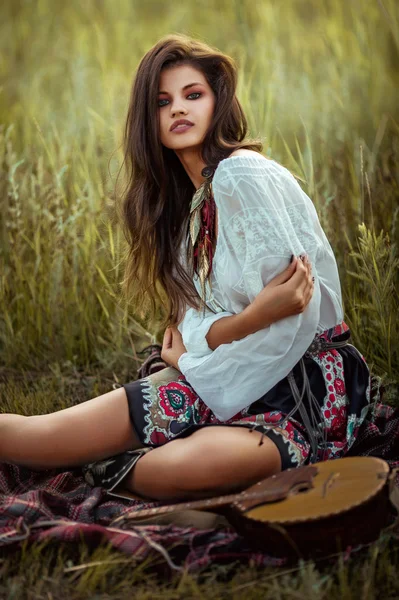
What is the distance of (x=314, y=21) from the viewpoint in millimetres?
4891

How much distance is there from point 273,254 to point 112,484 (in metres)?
0.79

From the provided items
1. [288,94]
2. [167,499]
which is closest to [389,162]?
[288,94]

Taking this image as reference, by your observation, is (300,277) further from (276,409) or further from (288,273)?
(276,409)

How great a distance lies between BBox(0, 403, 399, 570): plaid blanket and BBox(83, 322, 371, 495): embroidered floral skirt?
0.08m

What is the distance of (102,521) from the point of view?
7.04 feet

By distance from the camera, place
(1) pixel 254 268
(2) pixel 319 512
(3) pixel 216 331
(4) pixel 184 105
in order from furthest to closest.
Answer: (4) pixel 184 105, (3) pixel 216 331, (1) pixel 254 268, (2) pixel 319 512

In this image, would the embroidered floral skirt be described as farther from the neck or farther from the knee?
the neck

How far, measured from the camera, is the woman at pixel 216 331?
2.13 metres

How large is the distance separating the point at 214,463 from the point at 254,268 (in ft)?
1.73

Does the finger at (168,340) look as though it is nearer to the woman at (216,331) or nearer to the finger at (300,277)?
the woman at (216,331)

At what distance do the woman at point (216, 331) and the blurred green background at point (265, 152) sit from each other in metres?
0.43

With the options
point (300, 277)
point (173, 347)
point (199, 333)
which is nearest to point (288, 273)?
point (300, 277)

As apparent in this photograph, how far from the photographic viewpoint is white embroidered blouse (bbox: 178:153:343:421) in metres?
2.15

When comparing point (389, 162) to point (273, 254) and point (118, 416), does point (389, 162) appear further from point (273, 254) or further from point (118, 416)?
point (118, 416)
